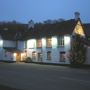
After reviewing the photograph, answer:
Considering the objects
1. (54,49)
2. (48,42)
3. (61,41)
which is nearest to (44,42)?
(48,42)

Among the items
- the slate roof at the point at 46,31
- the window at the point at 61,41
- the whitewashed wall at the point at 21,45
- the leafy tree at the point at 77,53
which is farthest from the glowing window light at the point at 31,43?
the leafy tree at the point at 77,53

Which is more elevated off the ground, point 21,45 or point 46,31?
point 46,31

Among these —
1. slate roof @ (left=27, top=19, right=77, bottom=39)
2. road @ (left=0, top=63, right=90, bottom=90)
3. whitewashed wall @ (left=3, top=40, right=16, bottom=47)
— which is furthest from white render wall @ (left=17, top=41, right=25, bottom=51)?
road @ (left=0, top=63, right=90, bottom=90)

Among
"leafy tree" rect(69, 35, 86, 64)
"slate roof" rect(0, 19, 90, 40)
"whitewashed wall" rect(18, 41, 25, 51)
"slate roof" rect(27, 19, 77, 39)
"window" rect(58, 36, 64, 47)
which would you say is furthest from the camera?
"whitewashed wall" rect(18, 41, 25, 51)

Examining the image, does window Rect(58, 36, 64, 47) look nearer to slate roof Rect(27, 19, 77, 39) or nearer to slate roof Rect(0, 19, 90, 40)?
slate roof Rect(0, 19, 90, 40)

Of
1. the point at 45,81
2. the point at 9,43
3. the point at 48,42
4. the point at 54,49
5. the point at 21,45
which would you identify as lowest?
the point at 45,81

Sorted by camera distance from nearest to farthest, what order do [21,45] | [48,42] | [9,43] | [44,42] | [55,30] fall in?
[48,42] → [55,30] → [44,42] → [21,45] → [9,43]

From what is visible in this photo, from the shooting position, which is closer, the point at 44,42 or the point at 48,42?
the point at 48,42

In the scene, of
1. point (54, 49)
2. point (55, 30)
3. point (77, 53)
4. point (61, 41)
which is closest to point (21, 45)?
point (55, 30)

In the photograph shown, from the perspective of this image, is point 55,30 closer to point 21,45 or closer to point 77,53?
point 77,53

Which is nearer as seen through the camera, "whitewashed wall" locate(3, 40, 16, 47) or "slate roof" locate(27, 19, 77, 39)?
→ "slate roof" locate(27, 19, 77, 39)

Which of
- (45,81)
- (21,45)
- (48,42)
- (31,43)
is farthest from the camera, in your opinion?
(21,45)

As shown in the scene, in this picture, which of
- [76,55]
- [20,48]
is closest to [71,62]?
[76,55]

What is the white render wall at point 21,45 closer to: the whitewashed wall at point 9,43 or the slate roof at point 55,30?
the whitewashed wall at point 9,43
